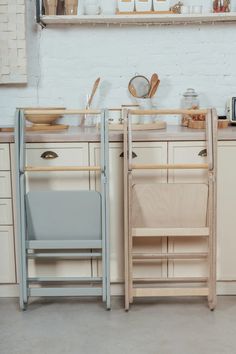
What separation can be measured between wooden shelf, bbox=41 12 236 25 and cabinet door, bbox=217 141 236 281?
900 mm

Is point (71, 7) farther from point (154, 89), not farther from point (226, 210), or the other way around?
point (226, 210)

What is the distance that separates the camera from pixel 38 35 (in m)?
3.60

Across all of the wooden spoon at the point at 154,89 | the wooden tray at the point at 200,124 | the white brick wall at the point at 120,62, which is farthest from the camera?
the white brick wall at the point at 120,62

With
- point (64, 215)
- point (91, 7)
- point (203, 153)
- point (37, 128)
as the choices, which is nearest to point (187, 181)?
point (203, 153)

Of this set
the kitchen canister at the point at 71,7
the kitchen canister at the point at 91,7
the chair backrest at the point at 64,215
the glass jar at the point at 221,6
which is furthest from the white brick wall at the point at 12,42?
the glass jar at the point at 221,6

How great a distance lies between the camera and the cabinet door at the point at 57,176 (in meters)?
3.00

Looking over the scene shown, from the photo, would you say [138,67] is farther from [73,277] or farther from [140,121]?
[73,277]

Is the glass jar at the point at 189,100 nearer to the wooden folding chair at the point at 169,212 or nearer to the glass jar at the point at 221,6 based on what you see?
the glass jar at the point at 221,6

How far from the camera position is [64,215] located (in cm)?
295

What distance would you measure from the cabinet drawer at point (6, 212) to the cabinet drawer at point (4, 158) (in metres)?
0.19

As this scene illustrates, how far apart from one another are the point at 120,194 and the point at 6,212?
66 cm

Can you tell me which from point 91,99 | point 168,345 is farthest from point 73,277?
point 91,99

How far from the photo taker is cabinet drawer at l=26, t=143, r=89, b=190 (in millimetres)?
3002

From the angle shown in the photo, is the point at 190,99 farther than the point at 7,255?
Yes
